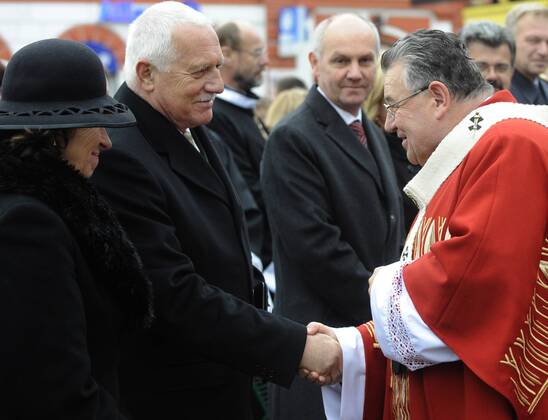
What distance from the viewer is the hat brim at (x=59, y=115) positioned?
2.33 m

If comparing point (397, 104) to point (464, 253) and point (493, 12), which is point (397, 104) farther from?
point (493, 12)

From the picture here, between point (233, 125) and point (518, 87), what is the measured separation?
176 centimetres

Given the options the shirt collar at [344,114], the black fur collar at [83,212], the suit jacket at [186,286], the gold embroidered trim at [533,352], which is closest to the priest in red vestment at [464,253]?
the gold embroidered trim at [533,352]

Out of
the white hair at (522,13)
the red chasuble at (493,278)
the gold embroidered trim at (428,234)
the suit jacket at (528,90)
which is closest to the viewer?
the red chasuble at (493,278)

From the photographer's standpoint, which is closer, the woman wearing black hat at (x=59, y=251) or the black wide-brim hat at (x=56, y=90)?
the woman wearing black hat at (x=59, y=251)

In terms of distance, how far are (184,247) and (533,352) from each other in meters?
1.15

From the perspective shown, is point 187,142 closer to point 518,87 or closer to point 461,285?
point 461,285

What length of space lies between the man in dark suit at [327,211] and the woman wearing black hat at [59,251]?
158cm

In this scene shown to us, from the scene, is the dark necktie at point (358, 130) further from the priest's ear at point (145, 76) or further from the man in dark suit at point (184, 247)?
the priest's ear at point (145, 76)

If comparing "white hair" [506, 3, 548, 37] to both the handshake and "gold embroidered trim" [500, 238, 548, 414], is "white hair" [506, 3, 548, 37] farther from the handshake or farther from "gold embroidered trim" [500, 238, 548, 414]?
"gold embroidered trim" [500, 238, 548, 414]

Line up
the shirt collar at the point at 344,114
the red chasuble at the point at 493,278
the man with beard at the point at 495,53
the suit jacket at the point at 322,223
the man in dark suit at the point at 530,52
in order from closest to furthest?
the red chasuble at the point at 493,278
the suit jacket at the point at 322,223
the shirt collar at the point at 344,114
the man with beard at the point at 495,53
the man in dark suit at the point at 530,52

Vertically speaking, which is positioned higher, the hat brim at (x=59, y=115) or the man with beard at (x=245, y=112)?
the hat brim at (x=59, y=115)

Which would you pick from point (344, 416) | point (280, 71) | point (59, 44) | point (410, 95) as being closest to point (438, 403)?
point (344, 416)

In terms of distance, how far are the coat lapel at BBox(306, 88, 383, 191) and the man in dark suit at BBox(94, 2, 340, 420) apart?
3.26 feet
